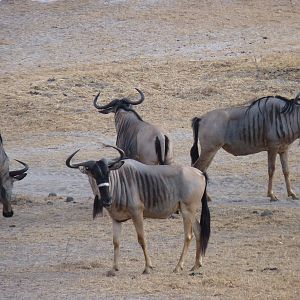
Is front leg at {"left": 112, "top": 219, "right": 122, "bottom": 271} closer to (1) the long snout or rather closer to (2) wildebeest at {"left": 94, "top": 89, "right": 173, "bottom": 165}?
(2) wildebeest at {"left": 94, "top": 89, "right": 173, "bottom": 165}

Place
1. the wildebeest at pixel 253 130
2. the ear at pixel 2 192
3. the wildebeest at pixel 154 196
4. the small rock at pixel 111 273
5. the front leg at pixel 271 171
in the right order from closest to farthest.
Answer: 1. the small rock at pixel 111 273
2. the wildebeest at pixel 154 196
3. the ear at pixel 2 192
4. the front leg at pixel 271 171
5. the wildebeest at pixel 253 130

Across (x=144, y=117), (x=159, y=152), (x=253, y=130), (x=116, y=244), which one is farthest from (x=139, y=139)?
(x=144, y=117)

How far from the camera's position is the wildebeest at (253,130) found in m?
13.5

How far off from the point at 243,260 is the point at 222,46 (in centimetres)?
1843

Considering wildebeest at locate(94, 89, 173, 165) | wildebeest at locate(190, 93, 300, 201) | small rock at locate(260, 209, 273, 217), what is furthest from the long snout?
small rock at locate(260, 209, 273, 217)

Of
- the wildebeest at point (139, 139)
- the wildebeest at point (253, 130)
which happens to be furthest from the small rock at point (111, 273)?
the wildebeest at point (253, 130)

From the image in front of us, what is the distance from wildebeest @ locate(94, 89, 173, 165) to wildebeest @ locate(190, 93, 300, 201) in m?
1.00

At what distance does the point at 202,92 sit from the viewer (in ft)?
70.7

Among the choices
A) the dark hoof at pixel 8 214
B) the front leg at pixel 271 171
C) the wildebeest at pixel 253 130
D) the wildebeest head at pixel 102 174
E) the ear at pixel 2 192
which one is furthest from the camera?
the wildebeest at pixel 253 130

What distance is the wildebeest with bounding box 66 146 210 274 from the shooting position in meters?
9.34

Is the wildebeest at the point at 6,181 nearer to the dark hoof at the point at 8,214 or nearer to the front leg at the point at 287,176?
the dark hoof at the point at 8,214

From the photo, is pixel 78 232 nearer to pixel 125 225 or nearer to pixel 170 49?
pixel 125 225

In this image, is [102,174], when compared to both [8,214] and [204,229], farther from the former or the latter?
[8,214]

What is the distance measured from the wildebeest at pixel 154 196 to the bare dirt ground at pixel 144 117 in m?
0.31
